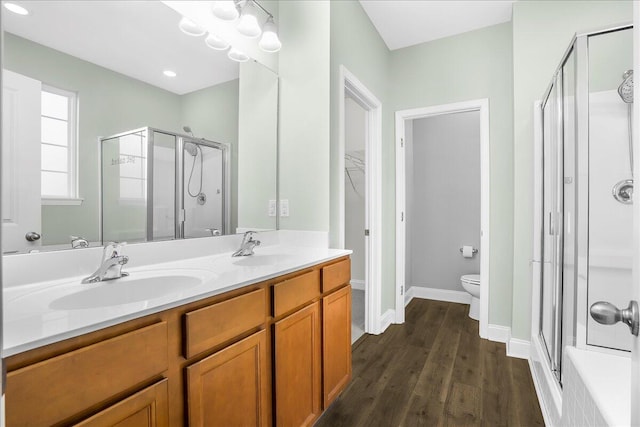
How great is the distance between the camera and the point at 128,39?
140cm

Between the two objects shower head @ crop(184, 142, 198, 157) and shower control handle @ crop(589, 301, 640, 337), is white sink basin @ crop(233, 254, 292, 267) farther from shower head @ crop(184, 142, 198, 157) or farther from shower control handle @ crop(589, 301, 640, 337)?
shower control handle @ crop(589, 301, 640, 337)

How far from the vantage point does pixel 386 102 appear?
3121mm

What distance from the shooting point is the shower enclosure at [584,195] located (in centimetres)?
147

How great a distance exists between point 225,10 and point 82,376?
1682 mm

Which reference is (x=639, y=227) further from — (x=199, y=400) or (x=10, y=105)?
(x=10, y=105)

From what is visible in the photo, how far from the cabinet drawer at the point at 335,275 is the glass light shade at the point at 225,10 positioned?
1386 mm

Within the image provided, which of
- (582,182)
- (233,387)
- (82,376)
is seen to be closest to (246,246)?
(233,387)

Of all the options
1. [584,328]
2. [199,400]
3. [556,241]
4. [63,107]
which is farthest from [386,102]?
[199,400]

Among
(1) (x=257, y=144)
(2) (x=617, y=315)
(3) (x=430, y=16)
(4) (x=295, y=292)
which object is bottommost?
(4) (x=295, y=292)

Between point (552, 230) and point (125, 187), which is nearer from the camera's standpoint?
point (125, 187)

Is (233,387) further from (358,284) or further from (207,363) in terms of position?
(358,284)

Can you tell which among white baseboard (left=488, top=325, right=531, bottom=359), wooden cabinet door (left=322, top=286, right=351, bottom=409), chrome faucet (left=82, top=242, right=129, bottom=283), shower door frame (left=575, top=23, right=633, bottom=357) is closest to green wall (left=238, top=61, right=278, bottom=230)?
wooden cabinet door (left=322, top=286, right=351, bottom=409)

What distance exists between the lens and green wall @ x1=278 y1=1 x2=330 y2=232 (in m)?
2.05

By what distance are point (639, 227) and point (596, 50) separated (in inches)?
56.8
